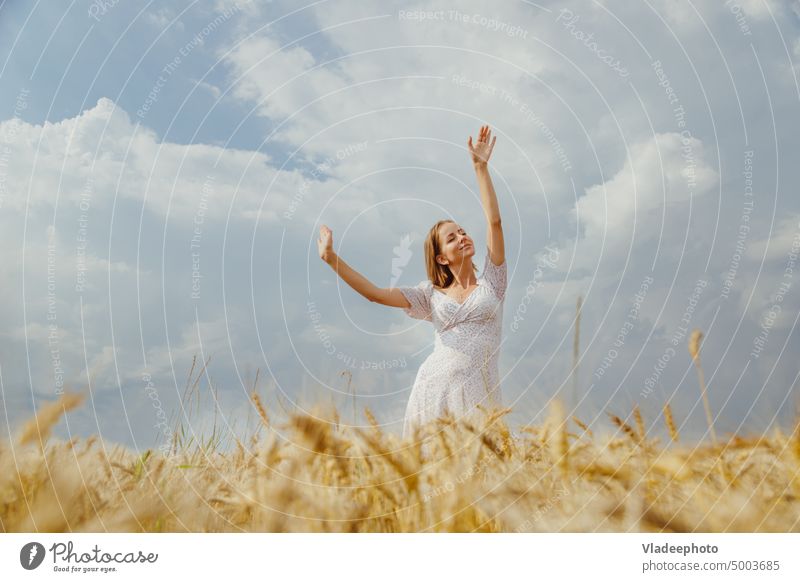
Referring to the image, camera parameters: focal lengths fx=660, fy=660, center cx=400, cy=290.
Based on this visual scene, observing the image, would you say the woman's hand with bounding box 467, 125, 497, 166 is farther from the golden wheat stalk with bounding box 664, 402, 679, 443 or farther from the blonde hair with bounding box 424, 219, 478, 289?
the golden wheat stalk with bounding box 664, 402, 679, 443

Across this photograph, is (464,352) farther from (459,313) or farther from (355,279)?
(355,279)

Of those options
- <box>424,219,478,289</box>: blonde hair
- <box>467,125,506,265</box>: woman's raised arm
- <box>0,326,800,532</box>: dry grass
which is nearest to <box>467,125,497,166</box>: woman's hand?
<box>467,125,506,265</box>: woman's raised arm

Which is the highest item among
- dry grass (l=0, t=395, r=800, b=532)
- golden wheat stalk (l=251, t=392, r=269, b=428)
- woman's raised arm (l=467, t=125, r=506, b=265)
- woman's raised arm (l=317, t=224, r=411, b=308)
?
woman's raised arm (l=467, t=125, r=506, b=265)

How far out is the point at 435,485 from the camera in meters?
2.04

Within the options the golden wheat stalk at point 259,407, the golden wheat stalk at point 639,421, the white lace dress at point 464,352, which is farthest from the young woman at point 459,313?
the golden wheat stalk at point 639,421

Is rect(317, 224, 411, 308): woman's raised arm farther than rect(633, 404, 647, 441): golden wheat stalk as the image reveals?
Yes

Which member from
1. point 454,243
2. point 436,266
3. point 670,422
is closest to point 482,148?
point 454,243

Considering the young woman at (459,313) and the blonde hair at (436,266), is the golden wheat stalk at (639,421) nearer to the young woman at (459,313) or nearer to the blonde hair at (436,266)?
the young woman at (459,313)

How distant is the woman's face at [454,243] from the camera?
6.02 m

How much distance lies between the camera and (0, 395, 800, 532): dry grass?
2018 mm
